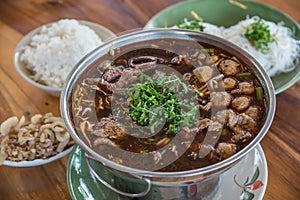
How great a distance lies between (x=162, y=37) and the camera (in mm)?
2355

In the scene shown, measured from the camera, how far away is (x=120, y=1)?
3463mm

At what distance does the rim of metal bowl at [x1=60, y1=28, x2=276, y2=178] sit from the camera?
66.9 inches

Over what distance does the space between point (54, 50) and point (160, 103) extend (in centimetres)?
119

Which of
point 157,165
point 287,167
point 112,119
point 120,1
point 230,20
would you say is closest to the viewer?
point 157,165

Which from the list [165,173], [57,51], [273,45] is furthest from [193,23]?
[165,173]

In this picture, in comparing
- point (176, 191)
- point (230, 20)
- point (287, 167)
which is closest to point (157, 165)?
point (176, 191)

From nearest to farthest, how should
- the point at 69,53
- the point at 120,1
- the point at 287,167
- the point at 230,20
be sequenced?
1. the point at 287,167
2. the point at 69,53
3. the point at 230,20
4. the point at 120,1

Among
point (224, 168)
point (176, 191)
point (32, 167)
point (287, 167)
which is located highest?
point (224, 168)

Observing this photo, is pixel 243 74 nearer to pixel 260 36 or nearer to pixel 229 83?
pixel 229 83

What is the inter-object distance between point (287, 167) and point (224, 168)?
2.18 feet

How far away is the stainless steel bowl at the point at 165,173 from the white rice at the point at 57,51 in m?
0.61

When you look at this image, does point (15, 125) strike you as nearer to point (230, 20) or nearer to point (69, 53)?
point (69, 53)

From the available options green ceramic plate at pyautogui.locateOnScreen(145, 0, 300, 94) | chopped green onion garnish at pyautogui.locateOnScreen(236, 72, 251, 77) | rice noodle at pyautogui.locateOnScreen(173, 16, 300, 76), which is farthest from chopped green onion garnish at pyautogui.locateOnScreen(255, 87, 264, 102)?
green ceramic plate at pyautogui.locateOnScreen(145, 0, 300, 94)

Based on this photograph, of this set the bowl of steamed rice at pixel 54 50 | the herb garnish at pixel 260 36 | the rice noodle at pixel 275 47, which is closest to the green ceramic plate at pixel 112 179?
the bowl of steamed rice at pixel 54 50
